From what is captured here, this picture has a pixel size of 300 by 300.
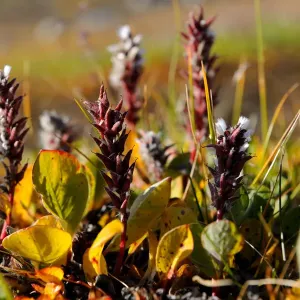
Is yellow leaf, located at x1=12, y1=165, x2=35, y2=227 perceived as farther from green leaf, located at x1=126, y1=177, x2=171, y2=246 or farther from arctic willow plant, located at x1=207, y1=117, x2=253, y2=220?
arctic willow plant, located at x1=207, y1=117, x2=253, y2=220

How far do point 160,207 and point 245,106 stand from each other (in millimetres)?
5341

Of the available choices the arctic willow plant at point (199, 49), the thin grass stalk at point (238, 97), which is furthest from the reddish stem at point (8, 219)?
the thin grass stalk at point (238, 97)

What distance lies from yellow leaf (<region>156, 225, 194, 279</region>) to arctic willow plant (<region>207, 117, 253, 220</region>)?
10 cm

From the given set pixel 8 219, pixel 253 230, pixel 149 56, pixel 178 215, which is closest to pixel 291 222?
pixel 253 230

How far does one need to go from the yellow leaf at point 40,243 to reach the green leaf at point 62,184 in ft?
0.41

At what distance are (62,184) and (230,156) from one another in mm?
421

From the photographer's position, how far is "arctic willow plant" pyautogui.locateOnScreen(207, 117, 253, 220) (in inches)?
40.9

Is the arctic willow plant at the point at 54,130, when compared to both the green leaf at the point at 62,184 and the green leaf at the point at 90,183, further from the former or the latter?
the green leaf at the point at 62,184

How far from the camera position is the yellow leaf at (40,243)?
1.10 metres

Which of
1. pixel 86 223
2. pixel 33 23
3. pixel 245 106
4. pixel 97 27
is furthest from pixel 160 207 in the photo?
pixel 33 23

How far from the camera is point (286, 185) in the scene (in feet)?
4.95

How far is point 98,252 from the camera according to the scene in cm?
112

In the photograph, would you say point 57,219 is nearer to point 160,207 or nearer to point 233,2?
point 160,207

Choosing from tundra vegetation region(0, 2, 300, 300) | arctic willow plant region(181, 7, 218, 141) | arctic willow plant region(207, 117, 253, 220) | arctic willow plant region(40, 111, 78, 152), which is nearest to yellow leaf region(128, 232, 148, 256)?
tundra vegetation region(0, 2, 300, 300)
